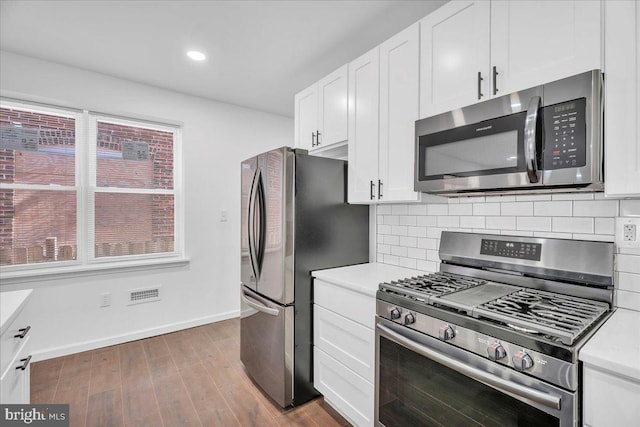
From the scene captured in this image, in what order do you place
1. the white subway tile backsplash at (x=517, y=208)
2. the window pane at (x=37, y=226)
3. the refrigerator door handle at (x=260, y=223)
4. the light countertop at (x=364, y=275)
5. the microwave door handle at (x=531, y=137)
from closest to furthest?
the microwave door handle at (x=531, y=137)
the white subway tile backsplash at (x=517, y=208)
the light countertop at (x=364, y=275)
the refrigerator door handle at (x=260, y=223)
the window pane at (x=37, y=226)

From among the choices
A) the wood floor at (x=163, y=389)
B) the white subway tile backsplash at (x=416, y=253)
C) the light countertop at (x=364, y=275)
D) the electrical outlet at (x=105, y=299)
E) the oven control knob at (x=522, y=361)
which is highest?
the white subway tile backsplash at (x=416, y=253)

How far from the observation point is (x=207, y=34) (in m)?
2.26

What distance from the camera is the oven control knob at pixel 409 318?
1.40 meters

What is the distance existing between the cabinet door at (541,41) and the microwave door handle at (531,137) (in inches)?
4.8

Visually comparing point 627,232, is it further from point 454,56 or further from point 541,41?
point 454,56

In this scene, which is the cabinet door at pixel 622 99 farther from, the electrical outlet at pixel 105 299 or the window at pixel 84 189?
the electrical outlet at pixel 105 299

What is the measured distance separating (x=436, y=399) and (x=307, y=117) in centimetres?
218

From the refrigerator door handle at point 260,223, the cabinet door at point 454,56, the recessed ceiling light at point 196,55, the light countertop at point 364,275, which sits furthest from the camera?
the recessed ceiling light at point 196,55

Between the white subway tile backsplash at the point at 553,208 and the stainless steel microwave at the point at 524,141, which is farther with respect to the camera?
the white subway tile backsplash at the point at 553,208

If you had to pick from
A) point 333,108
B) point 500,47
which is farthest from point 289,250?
point 500,47

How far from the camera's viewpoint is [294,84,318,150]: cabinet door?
8.39 feet

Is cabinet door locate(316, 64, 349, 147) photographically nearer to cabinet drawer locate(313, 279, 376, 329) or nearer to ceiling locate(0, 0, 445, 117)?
ceiling locate(0, 0, 445, 117)

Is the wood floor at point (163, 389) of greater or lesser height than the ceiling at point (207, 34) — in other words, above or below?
below

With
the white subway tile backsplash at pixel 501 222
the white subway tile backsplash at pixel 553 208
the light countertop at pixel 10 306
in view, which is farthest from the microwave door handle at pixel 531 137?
the light countertop at pixel 10 306
